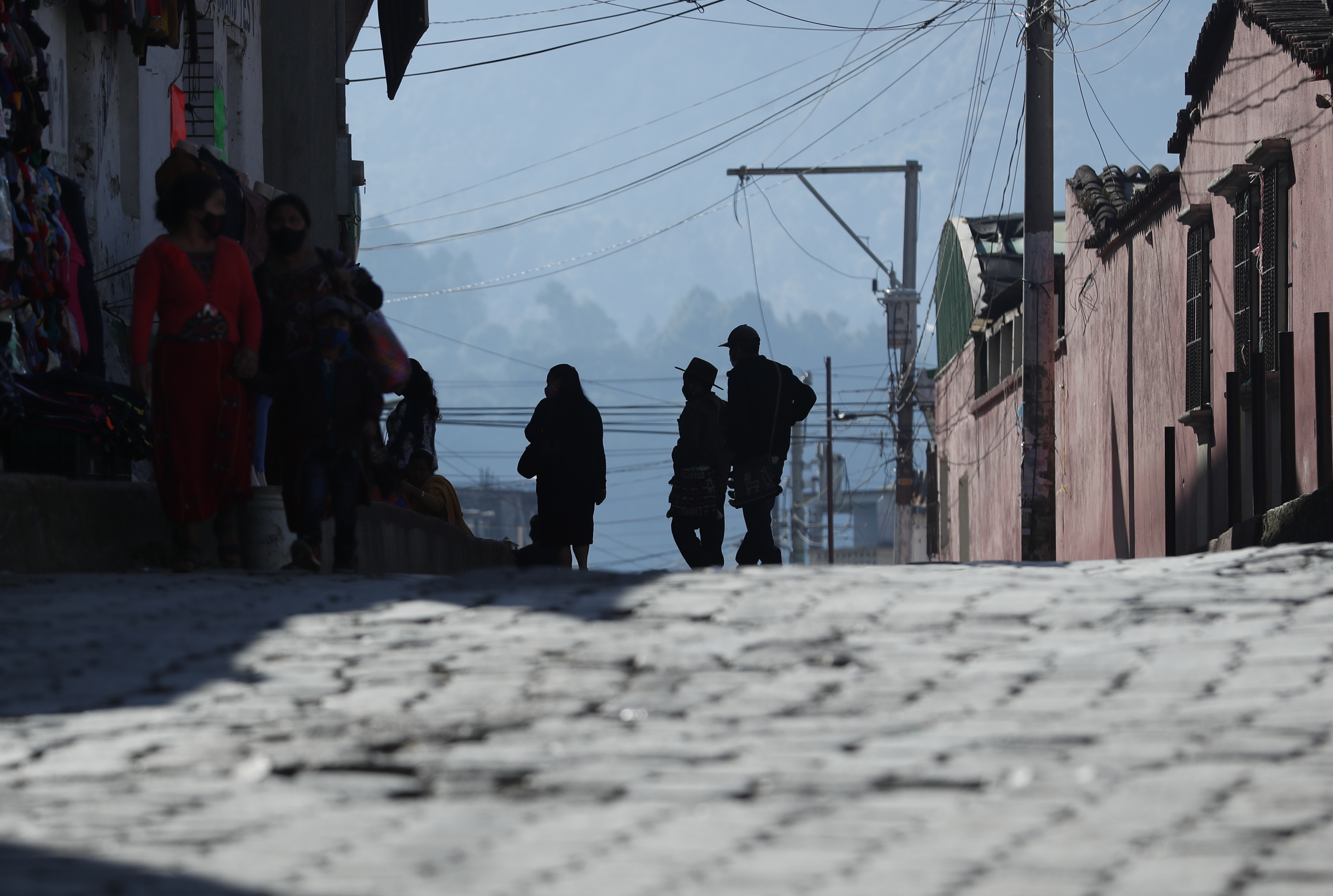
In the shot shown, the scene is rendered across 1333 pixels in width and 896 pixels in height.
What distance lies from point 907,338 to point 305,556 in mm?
28888

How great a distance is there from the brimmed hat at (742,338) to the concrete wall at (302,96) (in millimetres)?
8180

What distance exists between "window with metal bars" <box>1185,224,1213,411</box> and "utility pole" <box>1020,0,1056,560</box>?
4.40 feet

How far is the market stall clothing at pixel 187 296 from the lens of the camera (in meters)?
7.46

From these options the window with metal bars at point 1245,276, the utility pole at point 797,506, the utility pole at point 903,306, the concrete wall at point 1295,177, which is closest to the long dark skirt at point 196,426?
the concrete wall at point 1295,177

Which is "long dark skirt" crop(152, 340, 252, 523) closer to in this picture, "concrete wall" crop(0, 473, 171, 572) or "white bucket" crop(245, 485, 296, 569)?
"concrete wall" crop(0, 473, 171, 572)

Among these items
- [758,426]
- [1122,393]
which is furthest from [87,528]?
[1122,393]

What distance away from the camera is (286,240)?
788 centimetres

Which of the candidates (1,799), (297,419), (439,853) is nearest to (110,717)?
(1,799)

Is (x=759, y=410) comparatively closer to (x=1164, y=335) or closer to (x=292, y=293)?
(x=292, y=293)

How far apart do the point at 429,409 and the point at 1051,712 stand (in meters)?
7.79

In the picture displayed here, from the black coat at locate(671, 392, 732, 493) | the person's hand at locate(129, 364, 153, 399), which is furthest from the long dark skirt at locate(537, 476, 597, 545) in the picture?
the person's hand at locate(129, 364, 153, 399)

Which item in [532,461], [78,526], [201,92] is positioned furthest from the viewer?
[201,92]

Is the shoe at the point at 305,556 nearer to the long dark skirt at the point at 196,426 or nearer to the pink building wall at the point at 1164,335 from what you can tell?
the long dark skirt at the point at 196,426

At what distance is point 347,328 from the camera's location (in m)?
7.76
